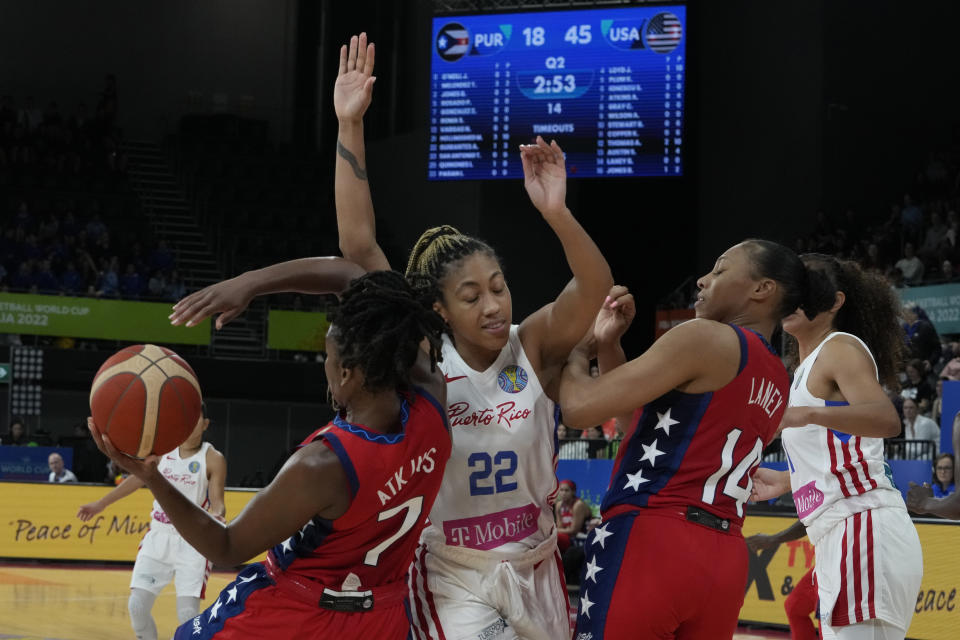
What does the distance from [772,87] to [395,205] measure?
300 inches

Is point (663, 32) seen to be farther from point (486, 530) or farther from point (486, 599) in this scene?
point (486, 599)

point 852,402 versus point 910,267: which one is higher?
point 910,267

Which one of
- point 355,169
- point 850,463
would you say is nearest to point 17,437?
point 355,169

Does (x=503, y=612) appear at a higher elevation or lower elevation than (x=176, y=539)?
higher

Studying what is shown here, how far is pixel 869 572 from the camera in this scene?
436cm

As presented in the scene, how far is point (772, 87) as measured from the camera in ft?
66.4

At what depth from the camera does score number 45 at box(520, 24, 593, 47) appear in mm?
16125

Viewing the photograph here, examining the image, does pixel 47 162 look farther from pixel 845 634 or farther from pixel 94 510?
pixel 845 634

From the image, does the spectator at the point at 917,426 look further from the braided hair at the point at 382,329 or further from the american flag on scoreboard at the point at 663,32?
the braided hair at the point at 382,329

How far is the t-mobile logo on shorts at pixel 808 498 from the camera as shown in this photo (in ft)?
15.1

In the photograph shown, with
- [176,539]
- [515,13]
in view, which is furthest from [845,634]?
[515,13]

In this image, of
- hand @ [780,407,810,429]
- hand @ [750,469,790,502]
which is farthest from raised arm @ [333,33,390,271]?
hand @ [750,469,790,502]

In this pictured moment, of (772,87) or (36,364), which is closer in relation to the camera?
(36,364)

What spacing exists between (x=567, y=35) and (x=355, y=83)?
41.7 ft
